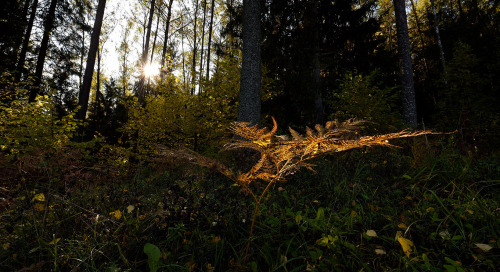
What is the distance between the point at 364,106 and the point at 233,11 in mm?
5375

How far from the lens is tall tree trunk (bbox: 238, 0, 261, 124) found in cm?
528

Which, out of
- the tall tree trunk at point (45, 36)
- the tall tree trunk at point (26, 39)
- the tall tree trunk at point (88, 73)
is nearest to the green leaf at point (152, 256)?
the tall tree trunk at point (88, 73)

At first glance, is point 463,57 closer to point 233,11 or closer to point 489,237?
point 233,11

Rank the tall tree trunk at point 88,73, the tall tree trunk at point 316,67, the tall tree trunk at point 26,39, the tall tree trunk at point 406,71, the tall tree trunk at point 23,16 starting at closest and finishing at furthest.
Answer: the tall tree trunk at point 406,71
the tall tree trunk at point 88,73
the tall tree trunk at point 23,16
the tall tree trunk at point 316,67
the tall tree trunk at point 26,39

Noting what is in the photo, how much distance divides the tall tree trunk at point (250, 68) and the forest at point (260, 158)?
3 cm

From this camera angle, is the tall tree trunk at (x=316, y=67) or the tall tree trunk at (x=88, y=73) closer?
the tall tree trunk at (x=88, y=73)

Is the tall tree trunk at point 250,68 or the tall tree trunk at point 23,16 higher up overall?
the tall tree trunk at point 23,16

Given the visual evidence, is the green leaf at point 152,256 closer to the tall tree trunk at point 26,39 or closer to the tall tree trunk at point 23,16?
the tall tree trunk at point 23,16

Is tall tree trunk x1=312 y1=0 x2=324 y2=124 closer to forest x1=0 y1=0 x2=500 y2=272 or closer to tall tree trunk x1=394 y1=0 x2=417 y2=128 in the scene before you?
forest x1=0 y1=0 x2=500 y2=272

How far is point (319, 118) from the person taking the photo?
823cm

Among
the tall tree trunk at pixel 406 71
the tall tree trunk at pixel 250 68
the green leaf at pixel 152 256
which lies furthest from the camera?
the tall tree trunk at pixel 406 71

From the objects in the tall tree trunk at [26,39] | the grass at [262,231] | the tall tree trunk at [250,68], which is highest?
the tall tree trunk at [26,39]

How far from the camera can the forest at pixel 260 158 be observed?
136 centimetres

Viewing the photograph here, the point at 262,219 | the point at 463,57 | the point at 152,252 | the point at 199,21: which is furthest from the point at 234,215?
A: the point at 199,21
